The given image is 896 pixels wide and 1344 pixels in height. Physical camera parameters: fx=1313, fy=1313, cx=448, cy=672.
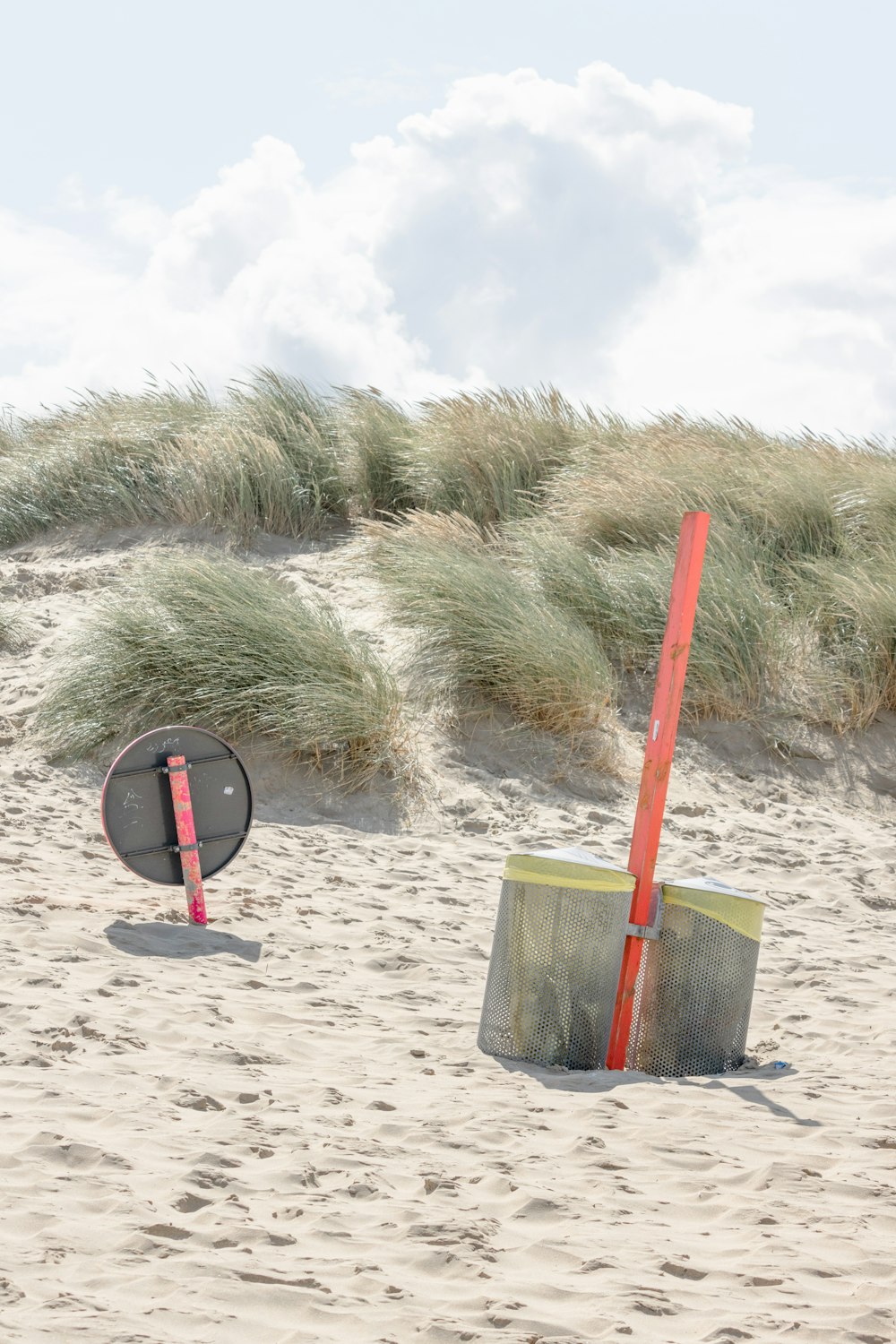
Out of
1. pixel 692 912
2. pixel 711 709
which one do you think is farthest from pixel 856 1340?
pixel 711 709

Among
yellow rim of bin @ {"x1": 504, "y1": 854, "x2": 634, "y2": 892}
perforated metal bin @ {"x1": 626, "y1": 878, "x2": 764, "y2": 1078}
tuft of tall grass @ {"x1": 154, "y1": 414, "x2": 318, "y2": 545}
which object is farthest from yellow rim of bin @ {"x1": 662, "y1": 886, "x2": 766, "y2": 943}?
tuft of tall grass @ {"x1": 154, "y1": 414, "x2": 318, "y2": 545}

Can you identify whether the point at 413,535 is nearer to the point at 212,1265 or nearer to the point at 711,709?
the point at 711,709

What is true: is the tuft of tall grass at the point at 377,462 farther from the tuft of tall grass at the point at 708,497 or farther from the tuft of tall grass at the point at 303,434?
the tuft of tall grass at the point at 708,497

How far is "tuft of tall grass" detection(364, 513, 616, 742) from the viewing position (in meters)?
9.01

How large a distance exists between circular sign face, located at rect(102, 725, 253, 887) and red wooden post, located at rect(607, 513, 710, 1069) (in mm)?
2273

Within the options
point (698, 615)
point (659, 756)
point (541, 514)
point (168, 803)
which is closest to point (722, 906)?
point (659, 756)

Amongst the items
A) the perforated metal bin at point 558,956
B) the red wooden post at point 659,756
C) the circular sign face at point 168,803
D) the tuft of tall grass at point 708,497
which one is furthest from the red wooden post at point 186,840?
the tuft of tall grass at point 708,497

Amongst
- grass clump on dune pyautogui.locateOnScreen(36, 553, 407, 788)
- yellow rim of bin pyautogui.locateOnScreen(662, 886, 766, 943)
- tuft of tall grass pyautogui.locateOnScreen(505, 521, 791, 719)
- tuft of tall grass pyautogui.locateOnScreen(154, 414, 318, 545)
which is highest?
tuft of tall grass pyautogui.locateOnScreen(154, 414, 318, 545)

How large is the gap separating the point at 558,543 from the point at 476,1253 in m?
8.05

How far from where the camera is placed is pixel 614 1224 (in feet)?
10.8

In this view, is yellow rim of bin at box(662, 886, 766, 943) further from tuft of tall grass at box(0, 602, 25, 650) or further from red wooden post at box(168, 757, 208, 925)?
tuft of tall grass at box(0, 602, 25, 650)

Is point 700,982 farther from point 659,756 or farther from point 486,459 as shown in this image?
point 486,459

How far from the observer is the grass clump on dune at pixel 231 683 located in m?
8.38

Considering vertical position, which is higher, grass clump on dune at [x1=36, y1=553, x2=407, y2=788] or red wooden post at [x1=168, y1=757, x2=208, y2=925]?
grass clump on dune at [x1=36, y1=553, x2=407, y2=788]
